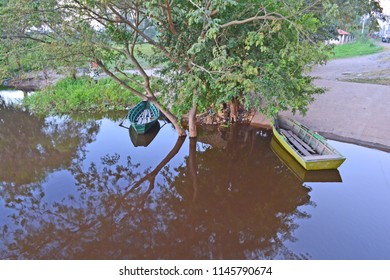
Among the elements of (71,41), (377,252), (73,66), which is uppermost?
(71,41)

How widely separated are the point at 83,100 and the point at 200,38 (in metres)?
8.91

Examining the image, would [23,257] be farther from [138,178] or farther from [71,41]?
[71,41]

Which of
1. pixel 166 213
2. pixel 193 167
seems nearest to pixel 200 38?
pixel 193 167

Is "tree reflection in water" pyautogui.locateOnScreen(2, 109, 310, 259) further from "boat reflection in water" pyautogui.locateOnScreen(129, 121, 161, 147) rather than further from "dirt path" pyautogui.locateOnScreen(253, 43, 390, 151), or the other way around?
"dirt path" pyautogui.locateOnScreen(253, 43, 390, 151)

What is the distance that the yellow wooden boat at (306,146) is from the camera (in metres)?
7.86

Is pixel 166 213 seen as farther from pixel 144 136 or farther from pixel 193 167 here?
pixel 144 136

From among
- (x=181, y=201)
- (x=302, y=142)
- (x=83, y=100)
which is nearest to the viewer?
(x=181, y=201)

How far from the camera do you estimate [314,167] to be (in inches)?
316

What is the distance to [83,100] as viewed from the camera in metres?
14.4

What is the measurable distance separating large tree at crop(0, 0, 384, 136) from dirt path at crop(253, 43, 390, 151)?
Answer: 270 centimetres

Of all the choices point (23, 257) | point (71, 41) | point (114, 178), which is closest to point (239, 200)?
point (114, 178)

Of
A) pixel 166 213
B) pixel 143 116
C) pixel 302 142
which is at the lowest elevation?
pixel 166 213

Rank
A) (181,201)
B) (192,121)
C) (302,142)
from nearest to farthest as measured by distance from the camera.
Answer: (181,201) < (302,142) < (192,121)

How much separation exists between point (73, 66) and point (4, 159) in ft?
11.3
